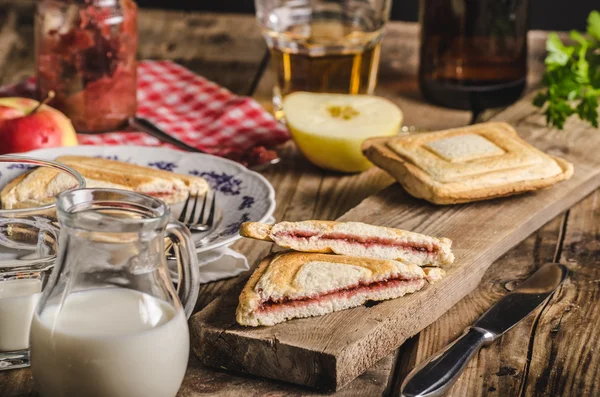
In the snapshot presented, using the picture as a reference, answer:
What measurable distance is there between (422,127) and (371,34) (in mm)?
221

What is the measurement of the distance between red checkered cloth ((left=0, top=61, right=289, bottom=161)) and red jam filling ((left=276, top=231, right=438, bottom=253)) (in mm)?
648

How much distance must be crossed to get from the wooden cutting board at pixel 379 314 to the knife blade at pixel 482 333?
0.21ft

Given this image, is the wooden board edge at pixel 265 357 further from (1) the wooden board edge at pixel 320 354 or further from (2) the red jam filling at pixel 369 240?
(2) the red jam filling at pixel 369 240

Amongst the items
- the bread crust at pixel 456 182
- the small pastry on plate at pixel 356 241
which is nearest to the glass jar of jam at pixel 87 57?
the bread crust at pixel 456 182

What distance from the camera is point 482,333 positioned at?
1.15 m

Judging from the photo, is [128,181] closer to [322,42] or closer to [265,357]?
[265,357]

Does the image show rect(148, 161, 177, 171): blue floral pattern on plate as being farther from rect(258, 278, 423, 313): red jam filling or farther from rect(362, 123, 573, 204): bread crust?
rect(258, 278, 423, 313): red jam filling

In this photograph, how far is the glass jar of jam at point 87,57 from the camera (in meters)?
1.81

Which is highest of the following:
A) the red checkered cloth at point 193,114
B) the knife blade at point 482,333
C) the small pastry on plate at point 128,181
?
the small pastry on plate at point 128,181

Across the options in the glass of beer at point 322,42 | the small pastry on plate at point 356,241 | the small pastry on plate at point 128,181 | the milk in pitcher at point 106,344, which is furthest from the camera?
the glass of beer at point 322,42

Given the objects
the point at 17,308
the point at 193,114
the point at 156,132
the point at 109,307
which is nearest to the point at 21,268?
the point at 17,308

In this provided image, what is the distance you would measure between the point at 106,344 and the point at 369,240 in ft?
1.38

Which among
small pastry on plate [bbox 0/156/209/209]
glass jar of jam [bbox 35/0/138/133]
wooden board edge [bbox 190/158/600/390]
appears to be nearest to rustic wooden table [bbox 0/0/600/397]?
wooden board edge [bbox 190/158/600/390]

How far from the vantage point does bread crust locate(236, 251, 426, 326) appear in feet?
3.58
